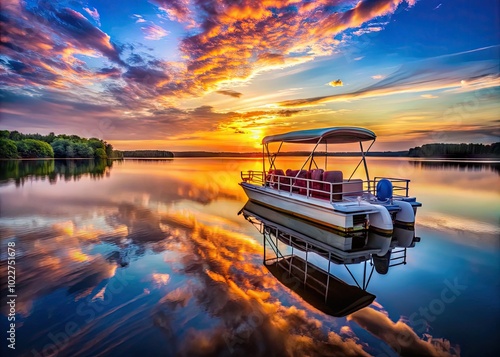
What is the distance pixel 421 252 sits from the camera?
9797 millimetres

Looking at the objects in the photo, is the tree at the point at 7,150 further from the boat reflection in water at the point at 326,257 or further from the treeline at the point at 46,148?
the boat reflection in water at the point at 326,257

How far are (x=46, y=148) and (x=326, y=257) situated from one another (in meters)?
110

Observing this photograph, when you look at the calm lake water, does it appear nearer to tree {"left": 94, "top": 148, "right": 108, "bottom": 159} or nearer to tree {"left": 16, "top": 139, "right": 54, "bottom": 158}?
tree {"left": 16, "top": 139, "right": 54, "bottom": 158}

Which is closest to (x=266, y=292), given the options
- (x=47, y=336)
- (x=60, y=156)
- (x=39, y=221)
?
(x=47, y=336)

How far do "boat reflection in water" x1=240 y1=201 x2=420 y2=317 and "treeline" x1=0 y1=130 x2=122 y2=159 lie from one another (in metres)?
90.8

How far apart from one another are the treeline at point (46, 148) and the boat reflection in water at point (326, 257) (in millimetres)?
90769

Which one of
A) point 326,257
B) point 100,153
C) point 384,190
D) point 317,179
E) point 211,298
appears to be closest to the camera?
point 211,298

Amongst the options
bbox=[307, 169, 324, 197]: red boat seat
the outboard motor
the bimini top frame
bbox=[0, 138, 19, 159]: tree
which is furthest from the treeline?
the outboard motor

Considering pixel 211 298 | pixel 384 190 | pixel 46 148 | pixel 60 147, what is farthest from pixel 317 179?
pixel 60 147

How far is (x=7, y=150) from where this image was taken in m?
73.6

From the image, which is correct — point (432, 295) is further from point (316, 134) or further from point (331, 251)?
point (316, 134)

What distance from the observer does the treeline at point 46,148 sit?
7581 centimetres

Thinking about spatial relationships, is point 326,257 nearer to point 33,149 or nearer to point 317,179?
point 317,179

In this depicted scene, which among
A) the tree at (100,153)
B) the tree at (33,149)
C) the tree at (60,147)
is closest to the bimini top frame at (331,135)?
the tree at (33,149)
